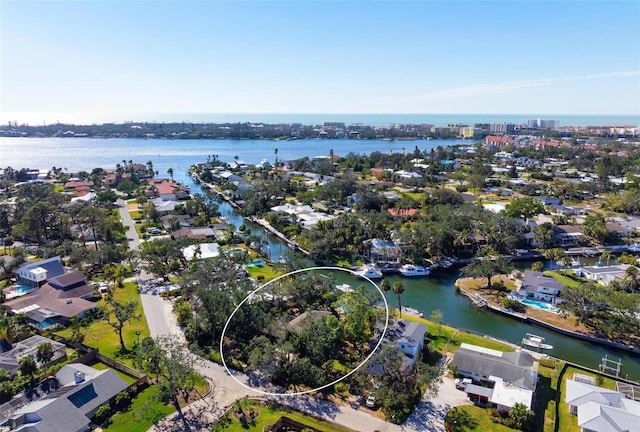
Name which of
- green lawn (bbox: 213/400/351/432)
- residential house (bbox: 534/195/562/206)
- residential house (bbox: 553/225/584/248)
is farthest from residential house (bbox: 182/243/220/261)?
residential house (bbox: 534/195/562/206)

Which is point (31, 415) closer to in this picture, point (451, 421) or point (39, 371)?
point (39, 371)

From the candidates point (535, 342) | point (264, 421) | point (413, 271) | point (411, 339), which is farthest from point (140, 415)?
point (413, 271)

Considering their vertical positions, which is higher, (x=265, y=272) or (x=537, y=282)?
(x=537, y=282)

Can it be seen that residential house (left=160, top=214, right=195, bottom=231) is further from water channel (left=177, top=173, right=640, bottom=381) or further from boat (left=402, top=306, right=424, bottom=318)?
boat (left=402, top=306, right=424, bottom=318)

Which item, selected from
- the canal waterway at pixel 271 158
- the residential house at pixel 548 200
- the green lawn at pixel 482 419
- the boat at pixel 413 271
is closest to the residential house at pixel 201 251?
the canal waterway at pixel 271 158

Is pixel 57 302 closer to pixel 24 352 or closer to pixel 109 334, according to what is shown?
pixel 109 334

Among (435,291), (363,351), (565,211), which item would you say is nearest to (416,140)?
(565,211)
